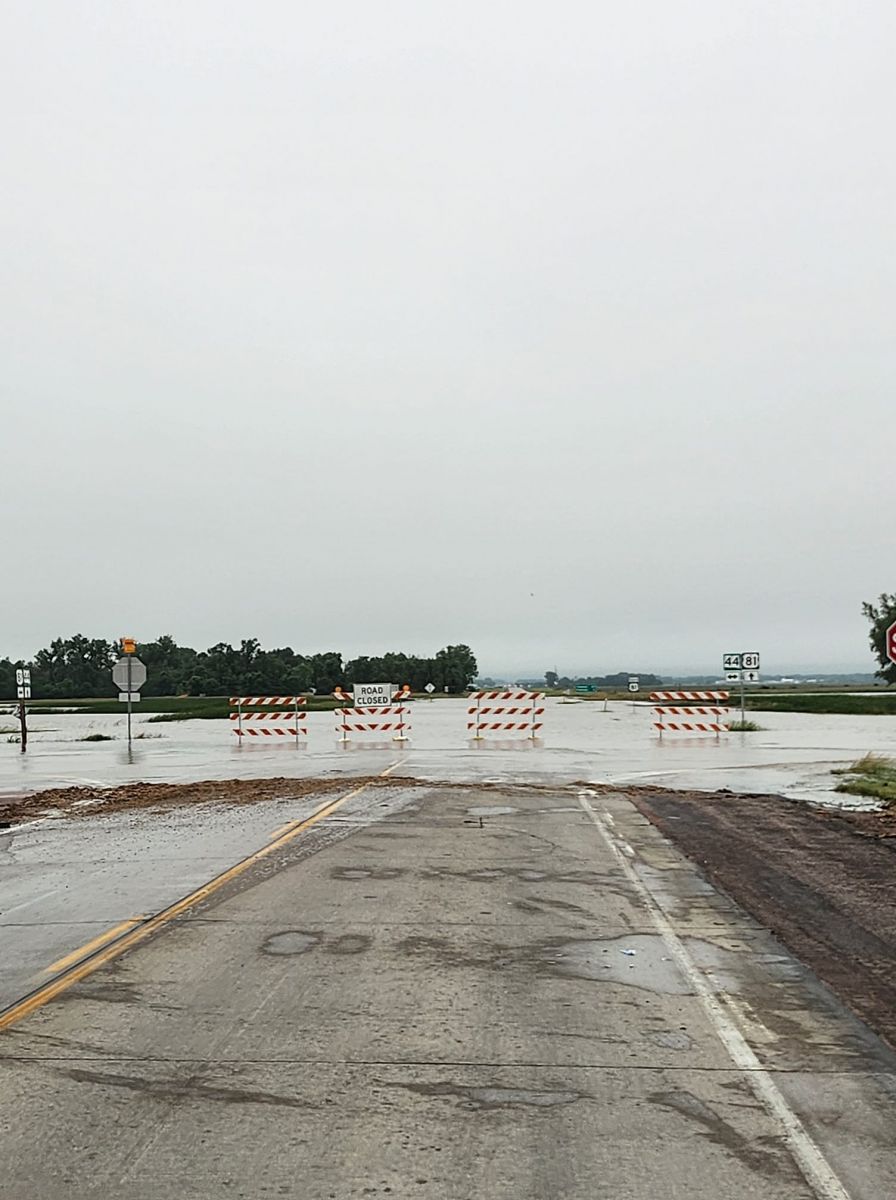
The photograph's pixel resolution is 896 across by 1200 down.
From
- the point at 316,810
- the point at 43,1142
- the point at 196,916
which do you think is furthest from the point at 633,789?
the point at 43,1142

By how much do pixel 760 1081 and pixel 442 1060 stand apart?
1546 mm

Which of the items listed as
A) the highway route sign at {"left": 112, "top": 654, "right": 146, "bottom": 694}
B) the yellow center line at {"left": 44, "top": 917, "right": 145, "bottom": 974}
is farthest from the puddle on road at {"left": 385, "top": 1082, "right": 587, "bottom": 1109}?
the highway route sign at {"left": 112, "top": 654, "right": 146, "bottom": 694}

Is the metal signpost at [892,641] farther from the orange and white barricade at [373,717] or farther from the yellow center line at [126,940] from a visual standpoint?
the orange and white barricade at [373,717]

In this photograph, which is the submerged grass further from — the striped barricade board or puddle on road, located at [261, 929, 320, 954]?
the striped barricade board

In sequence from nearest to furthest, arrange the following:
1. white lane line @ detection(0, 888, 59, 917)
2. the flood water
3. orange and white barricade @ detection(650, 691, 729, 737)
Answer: white lane line @ detection(0, 888, 59, 917) → the flood water → orange and white barricade @ detection(650, 691, 729, 737)

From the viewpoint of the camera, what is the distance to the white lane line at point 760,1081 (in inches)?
180

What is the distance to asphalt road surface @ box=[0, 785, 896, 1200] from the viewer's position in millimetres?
4641

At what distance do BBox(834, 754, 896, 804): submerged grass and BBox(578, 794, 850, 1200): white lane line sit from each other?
36.8 feet

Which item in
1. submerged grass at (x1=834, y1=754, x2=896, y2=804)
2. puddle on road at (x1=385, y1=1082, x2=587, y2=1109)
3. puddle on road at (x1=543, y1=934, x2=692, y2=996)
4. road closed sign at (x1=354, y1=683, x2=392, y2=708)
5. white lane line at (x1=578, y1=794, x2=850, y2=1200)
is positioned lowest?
submerged grass at (x1=834, y1=754, x2=896, y2=804)

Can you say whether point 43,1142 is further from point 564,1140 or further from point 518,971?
point 518,971

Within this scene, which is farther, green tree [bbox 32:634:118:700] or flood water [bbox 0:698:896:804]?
green tree [bbox 32:634:118:700]

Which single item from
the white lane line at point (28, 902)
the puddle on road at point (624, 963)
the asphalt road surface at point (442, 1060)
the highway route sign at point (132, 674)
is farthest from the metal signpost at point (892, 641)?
the highway route sign at point (132, 674)

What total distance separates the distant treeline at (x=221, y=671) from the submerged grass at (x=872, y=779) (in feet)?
312

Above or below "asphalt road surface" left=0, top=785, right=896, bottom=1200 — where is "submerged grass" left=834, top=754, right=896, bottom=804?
below
